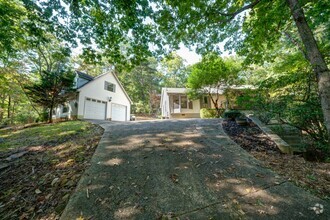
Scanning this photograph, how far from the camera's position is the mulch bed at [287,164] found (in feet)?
8.40

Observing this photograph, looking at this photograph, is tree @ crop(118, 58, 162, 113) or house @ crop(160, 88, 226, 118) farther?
tree @ crop(118, 58, 162, 113)

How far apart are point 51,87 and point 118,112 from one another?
7.72 meters

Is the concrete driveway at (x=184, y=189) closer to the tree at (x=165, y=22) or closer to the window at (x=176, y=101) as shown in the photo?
the tree at (x=165, y=22)

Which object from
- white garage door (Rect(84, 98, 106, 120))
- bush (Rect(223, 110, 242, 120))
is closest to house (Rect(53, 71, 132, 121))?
white garage door (Rect(84, 98, 106, 120))

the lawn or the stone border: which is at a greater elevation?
the stone border

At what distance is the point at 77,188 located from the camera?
92.4 inches

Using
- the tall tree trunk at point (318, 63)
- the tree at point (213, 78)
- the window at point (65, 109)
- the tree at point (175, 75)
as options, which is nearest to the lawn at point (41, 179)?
the tall tree trunk at point (318, 63)

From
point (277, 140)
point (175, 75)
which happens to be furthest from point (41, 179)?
point (175, 75)

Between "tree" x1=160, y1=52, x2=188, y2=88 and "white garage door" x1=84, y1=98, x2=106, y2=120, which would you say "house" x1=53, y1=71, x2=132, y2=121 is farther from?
"tree" x1=160, y1=52, x2=188, y2=88

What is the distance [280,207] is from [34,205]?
3279 millimetres

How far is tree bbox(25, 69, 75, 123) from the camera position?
411 inches

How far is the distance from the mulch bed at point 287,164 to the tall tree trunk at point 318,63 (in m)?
0.90

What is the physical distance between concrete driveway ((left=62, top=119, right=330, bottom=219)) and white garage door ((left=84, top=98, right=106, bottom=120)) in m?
11.4

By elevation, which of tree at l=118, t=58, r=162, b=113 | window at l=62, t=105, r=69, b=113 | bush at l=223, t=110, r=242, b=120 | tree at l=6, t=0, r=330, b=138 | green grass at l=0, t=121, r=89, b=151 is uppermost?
tree at l=118, t=58, r=162, b=113
